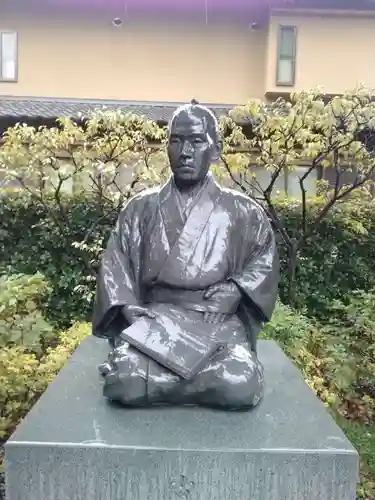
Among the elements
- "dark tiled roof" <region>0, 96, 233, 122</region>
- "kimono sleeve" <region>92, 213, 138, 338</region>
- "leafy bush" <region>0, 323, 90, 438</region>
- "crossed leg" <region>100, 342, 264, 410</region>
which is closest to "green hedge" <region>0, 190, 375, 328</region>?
"leafy bush" <region>0, 323, 90, 438</region>

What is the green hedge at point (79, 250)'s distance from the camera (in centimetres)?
689

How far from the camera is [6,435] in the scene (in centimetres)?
421

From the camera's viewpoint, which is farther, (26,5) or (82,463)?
(26,5)

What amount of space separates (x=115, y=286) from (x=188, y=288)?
348mm

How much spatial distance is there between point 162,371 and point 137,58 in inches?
419

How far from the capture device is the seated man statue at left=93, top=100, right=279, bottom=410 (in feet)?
7.57

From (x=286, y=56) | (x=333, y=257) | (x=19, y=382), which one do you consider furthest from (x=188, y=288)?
(x=286, y=56)

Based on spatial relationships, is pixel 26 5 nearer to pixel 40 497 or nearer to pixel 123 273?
pixel 123 273

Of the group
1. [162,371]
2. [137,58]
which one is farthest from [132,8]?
[162,371]

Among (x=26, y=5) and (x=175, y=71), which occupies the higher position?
(x=26, y=5)

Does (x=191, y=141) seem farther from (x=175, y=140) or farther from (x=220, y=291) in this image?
(x=220, y=291)

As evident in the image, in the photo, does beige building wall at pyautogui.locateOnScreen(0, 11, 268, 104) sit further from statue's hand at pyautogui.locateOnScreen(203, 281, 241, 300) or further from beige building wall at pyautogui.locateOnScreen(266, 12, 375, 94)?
statue's hand at pyautogui.locateOnScreen(203, 281, 241, 300)

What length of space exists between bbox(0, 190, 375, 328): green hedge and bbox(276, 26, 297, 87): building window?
18.9ft

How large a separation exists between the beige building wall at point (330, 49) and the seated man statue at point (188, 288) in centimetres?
985
